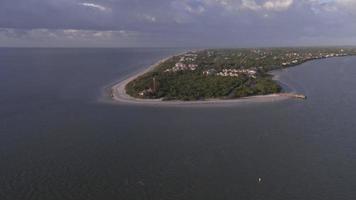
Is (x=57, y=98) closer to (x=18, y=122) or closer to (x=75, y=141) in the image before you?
(x=18, y=122)

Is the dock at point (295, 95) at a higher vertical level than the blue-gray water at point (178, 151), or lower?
higher

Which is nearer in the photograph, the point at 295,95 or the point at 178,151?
the point at 178,151

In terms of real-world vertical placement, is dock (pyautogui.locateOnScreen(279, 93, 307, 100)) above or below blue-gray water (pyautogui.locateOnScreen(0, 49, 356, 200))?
above

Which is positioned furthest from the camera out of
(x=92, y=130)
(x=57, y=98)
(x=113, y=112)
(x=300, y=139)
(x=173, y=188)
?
(x=57, y=98)

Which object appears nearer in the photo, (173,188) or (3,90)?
(173,188)

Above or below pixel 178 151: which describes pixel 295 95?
above

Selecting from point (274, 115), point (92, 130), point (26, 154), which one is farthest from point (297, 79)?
point (26, 154)

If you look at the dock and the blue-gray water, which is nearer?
the blue-gray water

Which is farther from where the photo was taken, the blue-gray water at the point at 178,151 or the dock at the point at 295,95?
the dock at the point at 295,95
